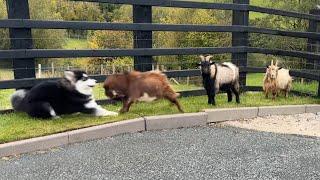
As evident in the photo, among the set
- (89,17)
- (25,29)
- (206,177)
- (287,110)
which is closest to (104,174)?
(206,177)

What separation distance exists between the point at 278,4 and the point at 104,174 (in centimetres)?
2354

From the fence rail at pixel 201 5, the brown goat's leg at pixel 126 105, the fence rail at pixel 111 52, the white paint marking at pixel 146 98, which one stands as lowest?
the brown goat's leg at pixel 126 105

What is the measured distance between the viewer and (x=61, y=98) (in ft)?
18.0

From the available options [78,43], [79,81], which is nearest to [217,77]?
[79,81]

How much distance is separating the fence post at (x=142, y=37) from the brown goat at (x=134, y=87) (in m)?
1.05

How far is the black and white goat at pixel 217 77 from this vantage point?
260 inches

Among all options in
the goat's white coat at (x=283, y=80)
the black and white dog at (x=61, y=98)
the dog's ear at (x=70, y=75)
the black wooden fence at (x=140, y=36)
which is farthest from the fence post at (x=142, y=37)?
the goat's white coat at (x=283, y=80)

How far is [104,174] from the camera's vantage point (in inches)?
152

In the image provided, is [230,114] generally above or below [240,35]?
below

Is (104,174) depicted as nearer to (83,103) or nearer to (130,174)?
(130,174)

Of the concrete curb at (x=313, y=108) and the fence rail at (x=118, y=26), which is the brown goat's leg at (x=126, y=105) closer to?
the fence rail at (x=118, y=26)

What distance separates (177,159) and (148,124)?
1266mm

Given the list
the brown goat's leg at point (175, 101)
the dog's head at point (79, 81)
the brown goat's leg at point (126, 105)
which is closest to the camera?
the dog's head at point (79, 81)

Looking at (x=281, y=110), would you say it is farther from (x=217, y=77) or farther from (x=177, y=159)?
(x=177, y=159)
